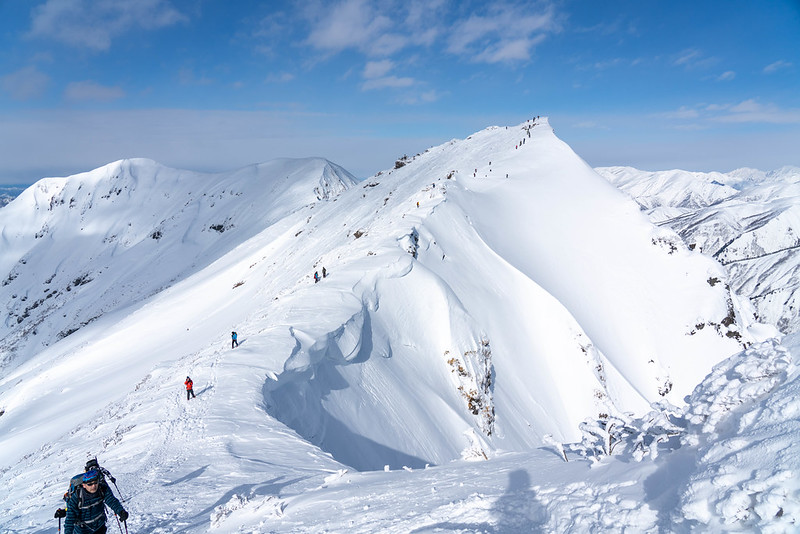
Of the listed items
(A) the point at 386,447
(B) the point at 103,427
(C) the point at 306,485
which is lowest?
(A) the point at 386,447

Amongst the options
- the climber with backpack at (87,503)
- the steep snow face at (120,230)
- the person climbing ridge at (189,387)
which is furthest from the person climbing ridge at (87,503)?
the steep snow face at (120,230)

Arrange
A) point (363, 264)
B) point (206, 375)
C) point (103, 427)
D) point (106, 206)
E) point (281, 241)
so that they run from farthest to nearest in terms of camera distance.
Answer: point (106, 206) < point (281, 241) < point (363, 264) < point (206, 375) < point (103, 427)

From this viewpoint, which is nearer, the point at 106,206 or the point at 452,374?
the point at 452,374

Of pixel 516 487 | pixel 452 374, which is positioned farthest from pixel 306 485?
pixel 452 374

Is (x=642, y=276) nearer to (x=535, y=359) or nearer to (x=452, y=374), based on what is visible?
(x=535, y=359)

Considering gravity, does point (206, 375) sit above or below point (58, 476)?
above

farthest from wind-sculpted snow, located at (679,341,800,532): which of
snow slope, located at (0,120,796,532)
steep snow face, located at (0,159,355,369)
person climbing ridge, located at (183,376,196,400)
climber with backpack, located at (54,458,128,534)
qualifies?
steep snow face, located at (0,159,355,369)

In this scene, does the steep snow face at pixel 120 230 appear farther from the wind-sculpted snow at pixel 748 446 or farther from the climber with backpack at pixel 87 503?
the wind-sculpted snow at pixel 748 446

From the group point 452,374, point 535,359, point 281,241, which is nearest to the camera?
point 452,374
